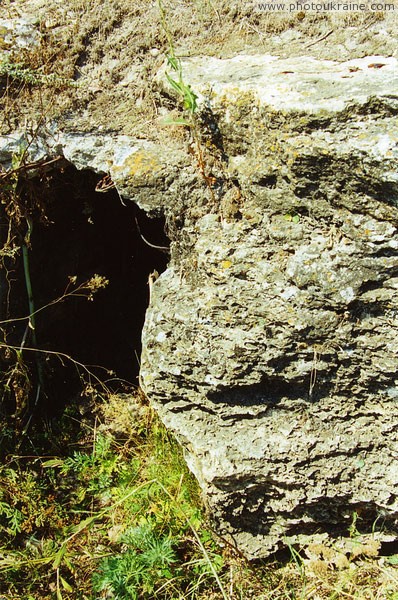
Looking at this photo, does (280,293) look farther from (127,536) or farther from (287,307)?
(127,536)

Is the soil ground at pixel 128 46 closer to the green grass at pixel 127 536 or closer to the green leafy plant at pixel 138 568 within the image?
the green grass at pixel 127 536

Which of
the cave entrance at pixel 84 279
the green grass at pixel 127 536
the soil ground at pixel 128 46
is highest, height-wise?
the soil ground at pixel 128 46

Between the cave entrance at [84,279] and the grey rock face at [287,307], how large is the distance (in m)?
0.93

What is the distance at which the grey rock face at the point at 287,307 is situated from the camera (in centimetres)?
254

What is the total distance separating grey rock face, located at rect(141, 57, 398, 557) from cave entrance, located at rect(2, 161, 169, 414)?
931 millimetres

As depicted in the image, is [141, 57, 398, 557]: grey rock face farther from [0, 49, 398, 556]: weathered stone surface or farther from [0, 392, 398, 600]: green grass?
[0, 392, 398, 600]: green grass

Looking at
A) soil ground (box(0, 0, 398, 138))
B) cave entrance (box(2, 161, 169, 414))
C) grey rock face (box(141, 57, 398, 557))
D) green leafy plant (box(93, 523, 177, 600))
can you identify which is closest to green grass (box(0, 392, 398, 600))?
green leafy plant (box(93, 523, 177, 600))

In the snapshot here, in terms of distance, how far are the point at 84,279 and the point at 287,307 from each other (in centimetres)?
188

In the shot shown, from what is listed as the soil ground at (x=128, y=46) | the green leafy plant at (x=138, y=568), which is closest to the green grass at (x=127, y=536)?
the green leafy plant at (x=138, y=568)

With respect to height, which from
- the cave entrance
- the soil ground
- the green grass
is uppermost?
the soil ground

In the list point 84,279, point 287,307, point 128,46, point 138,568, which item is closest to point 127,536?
point 138,568

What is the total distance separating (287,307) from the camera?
Answer: 2.66 meters

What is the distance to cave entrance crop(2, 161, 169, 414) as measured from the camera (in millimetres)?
3764

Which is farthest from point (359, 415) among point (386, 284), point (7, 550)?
point (7, 550)
